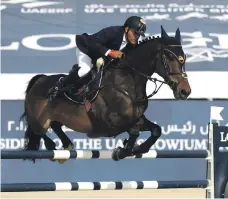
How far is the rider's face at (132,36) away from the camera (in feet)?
17.4

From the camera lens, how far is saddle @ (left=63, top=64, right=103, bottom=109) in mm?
5465

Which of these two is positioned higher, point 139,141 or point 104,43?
point 104,43

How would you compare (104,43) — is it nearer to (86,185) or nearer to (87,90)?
(87,90)

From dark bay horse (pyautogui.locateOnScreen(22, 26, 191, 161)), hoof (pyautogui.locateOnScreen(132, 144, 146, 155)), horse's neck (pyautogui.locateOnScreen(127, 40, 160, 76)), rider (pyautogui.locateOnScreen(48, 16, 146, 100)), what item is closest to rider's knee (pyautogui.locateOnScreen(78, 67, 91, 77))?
rider (pyautogui.locateOnScreen(48, 16, 146, 100))

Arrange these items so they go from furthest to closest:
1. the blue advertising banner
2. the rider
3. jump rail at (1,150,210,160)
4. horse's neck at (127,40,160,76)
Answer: the blue advertising banner, horse's neck at (127,40,160,76), the rider, jump rail at (1,150,210,160)

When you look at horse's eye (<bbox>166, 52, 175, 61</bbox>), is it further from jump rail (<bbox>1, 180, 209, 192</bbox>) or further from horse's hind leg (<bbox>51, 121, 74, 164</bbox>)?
horse's hind leg (<bbox>51, 121, 74, 164</bbox>)

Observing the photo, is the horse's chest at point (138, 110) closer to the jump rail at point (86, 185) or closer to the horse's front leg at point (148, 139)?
the horse's front leg at point (148, 139)

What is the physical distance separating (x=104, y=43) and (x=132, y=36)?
247 millimetres

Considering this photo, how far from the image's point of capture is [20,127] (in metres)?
9.28

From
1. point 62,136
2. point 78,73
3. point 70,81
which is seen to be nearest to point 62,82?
point 70,81

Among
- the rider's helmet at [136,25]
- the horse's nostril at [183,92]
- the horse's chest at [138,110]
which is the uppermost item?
the rider's helmet at [136,25]

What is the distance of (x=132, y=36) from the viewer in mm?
5371

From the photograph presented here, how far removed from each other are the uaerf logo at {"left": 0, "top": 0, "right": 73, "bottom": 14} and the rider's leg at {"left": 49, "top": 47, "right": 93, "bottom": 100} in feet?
12.9

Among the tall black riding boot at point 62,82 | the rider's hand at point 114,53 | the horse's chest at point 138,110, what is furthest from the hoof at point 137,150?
the tall black riding boot at point 62,82
